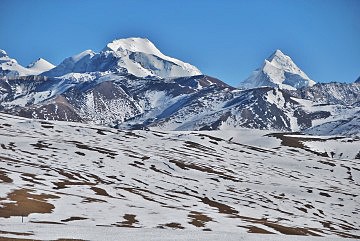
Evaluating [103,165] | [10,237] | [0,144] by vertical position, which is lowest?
[10,237]

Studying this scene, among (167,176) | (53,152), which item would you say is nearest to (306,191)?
(167,176)

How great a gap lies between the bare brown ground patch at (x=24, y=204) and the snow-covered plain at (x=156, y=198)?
14 centimetres

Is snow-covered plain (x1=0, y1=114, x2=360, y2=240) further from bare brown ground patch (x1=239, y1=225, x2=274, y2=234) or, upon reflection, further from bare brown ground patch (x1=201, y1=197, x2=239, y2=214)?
bare brown ground patch (x1=239, y1=225, x2=274, y2=234)

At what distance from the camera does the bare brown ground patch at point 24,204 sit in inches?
2319

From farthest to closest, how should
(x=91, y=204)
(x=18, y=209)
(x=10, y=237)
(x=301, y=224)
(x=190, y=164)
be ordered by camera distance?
(x=190, y=164), (x=301, y=224), (x=91, y=204), (x=18, y=209), (x=10, y=237)

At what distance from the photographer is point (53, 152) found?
157 meters

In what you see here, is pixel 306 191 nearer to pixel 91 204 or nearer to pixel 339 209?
pixel 339 209

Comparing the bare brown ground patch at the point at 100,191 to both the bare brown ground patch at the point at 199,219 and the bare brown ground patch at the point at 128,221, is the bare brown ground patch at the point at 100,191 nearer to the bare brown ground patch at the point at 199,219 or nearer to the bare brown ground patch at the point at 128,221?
the bare brown ground patch at the point at 199,219

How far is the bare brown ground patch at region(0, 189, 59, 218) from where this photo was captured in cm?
5890

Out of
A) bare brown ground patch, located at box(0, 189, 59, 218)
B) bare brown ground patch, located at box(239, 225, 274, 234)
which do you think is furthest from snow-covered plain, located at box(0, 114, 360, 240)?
bare brown ground patch, located at box(239, 225, 274, 234)

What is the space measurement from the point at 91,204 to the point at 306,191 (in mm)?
92494

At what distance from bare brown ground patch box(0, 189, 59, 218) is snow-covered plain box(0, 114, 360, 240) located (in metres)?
0.14

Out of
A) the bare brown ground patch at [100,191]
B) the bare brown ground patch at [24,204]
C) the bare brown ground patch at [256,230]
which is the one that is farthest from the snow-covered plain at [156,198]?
the bare brown ground patch at [100,191]

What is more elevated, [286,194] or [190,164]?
[190,164]
